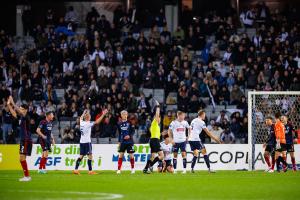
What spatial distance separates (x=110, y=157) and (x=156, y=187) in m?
11.5

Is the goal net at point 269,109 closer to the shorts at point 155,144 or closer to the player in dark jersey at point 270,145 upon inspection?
the player in dark jersey at point 270,145

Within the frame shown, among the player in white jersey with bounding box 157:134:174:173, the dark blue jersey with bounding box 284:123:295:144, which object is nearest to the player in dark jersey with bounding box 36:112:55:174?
the player in white jersey with bounding box 157:134:174:173

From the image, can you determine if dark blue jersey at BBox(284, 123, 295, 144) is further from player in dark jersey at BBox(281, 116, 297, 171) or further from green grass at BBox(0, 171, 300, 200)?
green grass at BBox(0, 171, 300, 200)

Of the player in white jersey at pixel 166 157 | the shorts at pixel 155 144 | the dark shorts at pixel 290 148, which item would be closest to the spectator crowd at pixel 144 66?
the dark shorts at pixel 290 148

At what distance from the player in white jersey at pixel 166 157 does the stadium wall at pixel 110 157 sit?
7.64 ft

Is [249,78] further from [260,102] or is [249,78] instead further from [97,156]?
[97,156]

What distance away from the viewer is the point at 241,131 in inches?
1288

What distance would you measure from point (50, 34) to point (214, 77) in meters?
9.54

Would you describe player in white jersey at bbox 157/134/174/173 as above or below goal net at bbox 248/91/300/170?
below

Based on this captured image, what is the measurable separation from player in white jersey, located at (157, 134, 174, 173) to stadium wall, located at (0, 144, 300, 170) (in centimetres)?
233

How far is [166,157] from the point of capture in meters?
27.8

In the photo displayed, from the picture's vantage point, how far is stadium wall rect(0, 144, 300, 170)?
30.3 m

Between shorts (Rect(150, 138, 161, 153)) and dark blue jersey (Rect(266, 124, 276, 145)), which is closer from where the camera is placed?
shorts (Rect(150, 138, 161, 153))

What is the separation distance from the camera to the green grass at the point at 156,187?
17.1 metres
